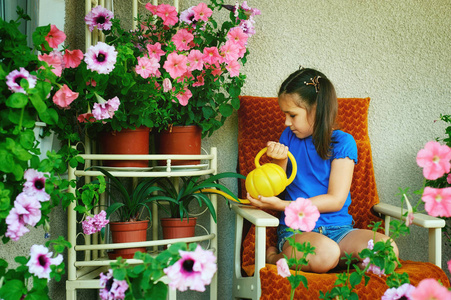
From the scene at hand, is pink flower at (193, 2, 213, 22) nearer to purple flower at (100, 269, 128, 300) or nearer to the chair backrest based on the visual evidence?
the chair backrest

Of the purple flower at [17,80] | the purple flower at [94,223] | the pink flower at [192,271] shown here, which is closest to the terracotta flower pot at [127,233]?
the purple flower at [94,223]

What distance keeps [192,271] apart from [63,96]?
0.73 metres

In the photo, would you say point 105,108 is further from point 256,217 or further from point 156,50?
point 256,217

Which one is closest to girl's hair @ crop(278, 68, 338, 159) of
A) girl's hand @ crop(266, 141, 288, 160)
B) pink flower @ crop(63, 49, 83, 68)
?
girl's hand @ crop(266, 141, 288, 160)

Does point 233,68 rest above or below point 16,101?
above

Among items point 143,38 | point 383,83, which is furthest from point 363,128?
point 143,38

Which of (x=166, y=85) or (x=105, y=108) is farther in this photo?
(x=166, y=85)

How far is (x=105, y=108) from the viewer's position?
141 cm

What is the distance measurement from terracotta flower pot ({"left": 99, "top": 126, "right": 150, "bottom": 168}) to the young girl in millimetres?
437

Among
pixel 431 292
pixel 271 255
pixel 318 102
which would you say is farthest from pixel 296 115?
pixel 431 292

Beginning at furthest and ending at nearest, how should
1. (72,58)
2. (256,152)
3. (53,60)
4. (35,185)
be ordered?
(256,152)
(72,58)
(53,60)
(35,185)

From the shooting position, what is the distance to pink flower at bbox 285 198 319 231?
993 millimetres

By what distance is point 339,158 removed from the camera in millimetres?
1683

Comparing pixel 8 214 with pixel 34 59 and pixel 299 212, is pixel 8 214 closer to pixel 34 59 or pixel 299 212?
pixel 34 59
